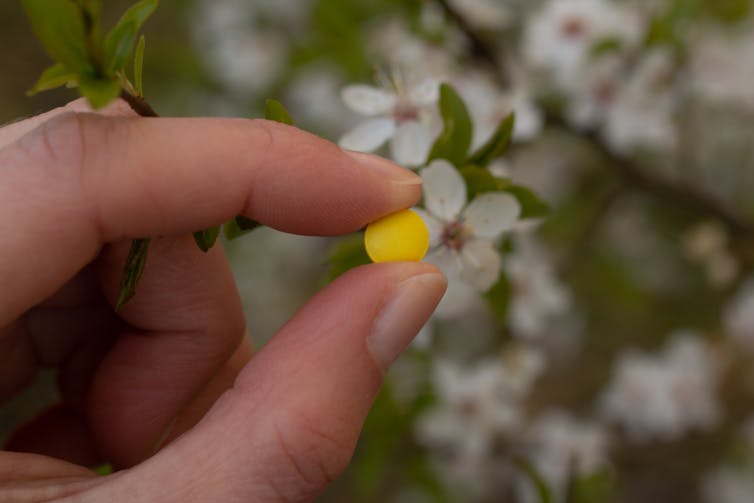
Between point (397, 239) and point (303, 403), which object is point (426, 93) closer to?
point (397, 239)

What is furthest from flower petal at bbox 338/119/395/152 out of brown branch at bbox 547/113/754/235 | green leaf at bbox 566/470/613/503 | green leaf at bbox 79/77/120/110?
brown branch at bbox 547/113/754/235

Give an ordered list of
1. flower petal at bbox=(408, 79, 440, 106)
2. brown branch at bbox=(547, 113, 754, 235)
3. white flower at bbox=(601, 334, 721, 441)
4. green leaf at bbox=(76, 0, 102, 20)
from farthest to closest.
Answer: white flower at bbox=(601, 334, 721, 441) < brown branch at bbox=(547, 113, 754, 235) < flower petal at bbox=(408, 79, 440, 106) < green leaf at bbox=(76, 0, 102, 20)

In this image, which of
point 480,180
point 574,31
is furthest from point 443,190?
point 574,31

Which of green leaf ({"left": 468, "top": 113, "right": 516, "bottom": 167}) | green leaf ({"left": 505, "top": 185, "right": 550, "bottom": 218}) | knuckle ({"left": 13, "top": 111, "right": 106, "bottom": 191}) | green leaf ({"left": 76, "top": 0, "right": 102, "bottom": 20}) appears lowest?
green leaf ({"left": 505, "top": 185, "right": 550, "bottom": 218})

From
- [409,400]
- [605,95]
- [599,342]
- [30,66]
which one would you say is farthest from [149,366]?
[30,66]

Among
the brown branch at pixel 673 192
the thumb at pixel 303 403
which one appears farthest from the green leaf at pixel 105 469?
the brown branch at pixel 673 192

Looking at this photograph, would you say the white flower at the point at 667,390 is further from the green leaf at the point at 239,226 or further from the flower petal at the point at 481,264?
the green leaf at the point at 239,226

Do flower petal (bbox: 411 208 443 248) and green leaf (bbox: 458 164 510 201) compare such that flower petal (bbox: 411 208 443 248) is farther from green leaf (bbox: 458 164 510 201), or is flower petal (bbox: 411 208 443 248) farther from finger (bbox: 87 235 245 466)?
finger (bbox: 87 235 245 466)
